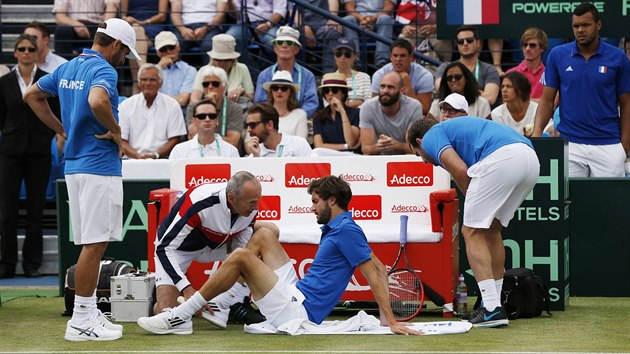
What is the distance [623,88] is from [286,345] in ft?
16.5

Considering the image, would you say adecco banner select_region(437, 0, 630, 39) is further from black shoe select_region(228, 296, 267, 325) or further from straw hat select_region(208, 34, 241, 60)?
black shoe select_region(228, 296, 267, 325)

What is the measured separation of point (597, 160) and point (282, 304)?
14.0ft

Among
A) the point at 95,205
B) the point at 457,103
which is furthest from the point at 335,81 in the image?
the point at 95,205

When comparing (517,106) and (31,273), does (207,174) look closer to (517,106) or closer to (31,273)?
(517,106)

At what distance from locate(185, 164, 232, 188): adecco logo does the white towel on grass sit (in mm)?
2039

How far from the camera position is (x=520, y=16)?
39.5 feet

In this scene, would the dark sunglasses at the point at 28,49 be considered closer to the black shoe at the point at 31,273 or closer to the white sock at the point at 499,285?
the black shoe at the point at 31,273

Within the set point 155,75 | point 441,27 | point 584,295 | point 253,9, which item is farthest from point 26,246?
point 584,295

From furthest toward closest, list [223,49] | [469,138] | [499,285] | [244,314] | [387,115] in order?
[223,49]
[387,115]
[244,314]
[499,285]
[469,138]

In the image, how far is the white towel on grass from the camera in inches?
346

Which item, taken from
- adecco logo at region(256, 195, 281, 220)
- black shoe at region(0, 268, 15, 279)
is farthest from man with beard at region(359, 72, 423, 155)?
black shoe at region(0, 268, 15, 279)

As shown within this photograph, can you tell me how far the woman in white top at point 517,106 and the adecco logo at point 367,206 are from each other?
2.37 metres

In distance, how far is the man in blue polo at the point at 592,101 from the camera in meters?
11.7

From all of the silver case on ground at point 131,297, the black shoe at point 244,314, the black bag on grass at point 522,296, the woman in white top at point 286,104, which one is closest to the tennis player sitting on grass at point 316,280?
the black shoe at point 244,314
